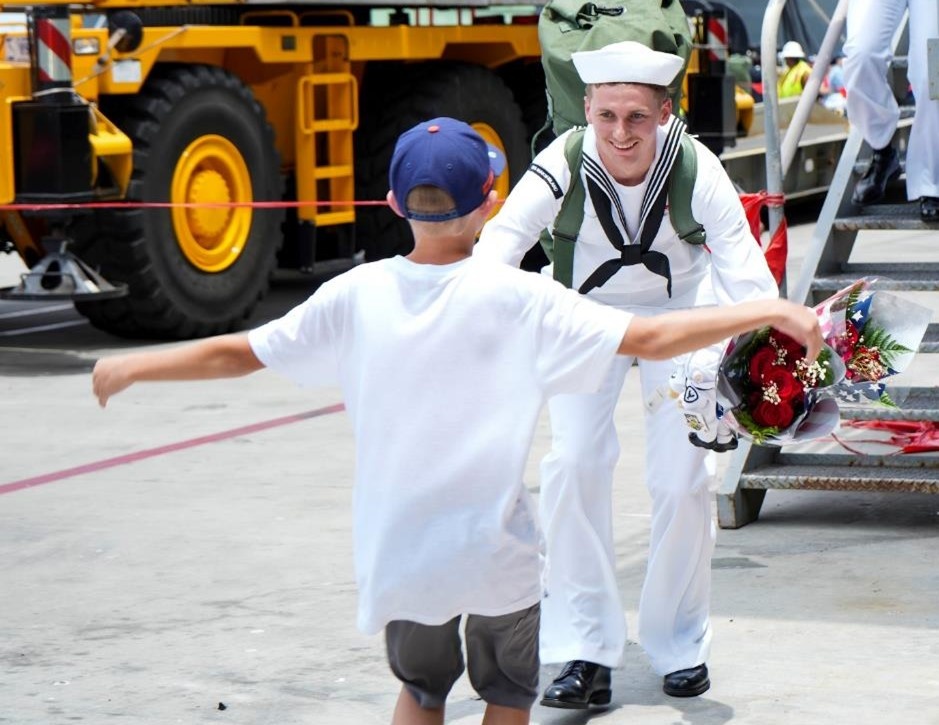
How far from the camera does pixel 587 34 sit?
539 cm

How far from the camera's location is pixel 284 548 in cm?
658

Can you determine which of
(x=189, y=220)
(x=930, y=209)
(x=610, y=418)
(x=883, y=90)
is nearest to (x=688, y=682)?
(x=610, y=418)

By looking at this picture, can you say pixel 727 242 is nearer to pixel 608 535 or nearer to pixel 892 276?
pixel 608 535

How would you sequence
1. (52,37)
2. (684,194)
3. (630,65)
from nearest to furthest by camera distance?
1. (630,65)
2. (684,194)
3. (52,37)

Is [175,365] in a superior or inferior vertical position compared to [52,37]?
inferior

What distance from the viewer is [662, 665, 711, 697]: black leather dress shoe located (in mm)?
4906

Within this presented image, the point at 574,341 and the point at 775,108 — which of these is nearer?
the point at 574,341

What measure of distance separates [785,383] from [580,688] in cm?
98

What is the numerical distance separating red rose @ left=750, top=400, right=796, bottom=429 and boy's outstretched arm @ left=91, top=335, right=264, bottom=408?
1309 mm

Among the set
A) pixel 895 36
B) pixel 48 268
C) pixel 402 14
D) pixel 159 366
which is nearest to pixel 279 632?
pixel 159 366

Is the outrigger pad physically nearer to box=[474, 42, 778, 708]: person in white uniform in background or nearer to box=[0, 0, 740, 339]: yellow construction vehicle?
box=[0, 0, 740, 339]: yellow construction vehicle

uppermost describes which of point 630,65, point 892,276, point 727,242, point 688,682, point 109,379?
point 630,65

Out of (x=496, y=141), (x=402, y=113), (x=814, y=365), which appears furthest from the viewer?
(x=496, y=141)

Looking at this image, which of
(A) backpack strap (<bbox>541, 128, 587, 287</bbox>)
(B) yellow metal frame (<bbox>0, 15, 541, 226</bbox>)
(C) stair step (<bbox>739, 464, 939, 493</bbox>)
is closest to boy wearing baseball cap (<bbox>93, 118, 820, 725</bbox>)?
(A) backpack strap (<bbox>541, 128, 587, 287</bbox>)
